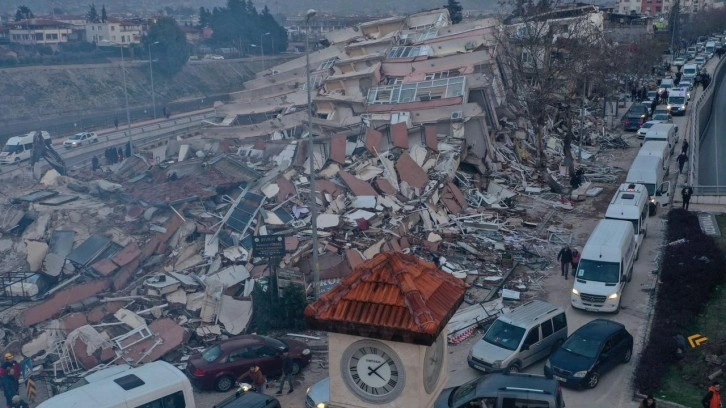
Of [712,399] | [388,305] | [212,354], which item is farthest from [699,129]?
[388,305]

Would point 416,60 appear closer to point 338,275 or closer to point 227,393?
point 338,275

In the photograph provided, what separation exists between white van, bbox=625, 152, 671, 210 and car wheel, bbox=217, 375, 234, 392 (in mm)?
15573

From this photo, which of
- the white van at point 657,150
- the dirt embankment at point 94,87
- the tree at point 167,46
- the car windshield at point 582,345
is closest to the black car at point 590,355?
the car windshield at point 582,345

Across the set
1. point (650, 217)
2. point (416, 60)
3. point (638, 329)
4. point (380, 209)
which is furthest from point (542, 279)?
point (416, 60)

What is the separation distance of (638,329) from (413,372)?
472 inches

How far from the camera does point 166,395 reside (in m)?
12.3

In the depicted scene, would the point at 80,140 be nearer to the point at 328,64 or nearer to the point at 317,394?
the point at 328,64

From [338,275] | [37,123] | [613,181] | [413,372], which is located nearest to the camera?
[413,372]

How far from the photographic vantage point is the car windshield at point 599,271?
1714 cm

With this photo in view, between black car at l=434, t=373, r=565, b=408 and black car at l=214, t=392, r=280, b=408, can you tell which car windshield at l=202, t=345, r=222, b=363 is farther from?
black car at l=434, t=373, r=565, b=408

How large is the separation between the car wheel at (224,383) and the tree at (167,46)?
58.1 meters

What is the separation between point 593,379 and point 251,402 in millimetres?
5978

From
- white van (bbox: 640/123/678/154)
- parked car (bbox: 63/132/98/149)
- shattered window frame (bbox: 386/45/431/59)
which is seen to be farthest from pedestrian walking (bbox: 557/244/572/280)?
parked car (bbox: 63/132/98/149)

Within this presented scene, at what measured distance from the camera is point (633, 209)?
67.7 ft
